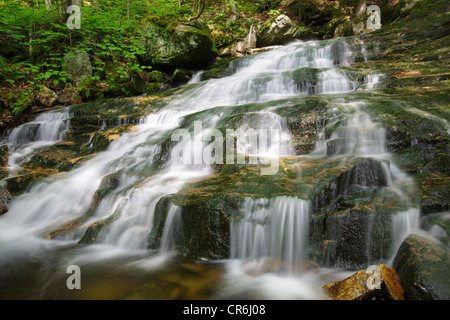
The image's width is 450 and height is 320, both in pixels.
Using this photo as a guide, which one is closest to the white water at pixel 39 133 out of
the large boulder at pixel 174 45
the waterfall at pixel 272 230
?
the large boulder at pixel 174 45

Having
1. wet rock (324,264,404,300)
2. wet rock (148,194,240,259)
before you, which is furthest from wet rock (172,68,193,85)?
wet rock (324,264,404,300)

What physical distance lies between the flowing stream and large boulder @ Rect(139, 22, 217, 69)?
10.9ft

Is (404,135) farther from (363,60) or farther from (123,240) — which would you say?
(363,60)

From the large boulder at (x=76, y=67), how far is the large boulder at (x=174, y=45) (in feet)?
7.66

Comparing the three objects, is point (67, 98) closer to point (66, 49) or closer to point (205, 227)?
point (66, 49)

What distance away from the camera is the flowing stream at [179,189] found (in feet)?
10.4

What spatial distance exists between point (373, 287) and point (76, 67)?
1124 centimetres

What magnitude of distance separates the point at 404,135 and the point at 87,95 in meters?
9.70

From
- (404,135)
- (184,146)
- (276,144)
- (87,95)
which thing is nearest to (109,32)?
(87,95)

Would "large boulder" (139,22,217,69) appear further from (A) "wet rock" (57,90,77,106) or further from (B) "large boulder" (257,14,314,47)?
(B) "large boulder" (257,14,314,47)

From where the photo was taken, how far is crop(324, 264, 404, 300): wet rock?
228cm

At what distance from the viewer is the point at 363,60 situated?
364 inches

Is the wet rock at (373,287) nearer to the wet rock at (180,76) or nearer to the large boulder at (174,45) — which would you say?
the wet rock at (180,76)
